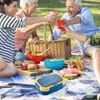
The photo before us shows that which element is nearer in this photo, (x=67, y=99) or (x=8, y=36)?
(x=67, y=99)

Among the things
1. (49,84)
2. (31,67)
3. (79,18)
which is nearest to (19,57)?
(31,67)

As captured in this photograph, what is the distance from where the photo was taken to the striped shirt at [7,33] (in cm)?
464

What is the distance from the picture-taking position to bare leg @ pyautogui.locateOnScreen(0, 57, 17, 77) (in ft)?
14.8

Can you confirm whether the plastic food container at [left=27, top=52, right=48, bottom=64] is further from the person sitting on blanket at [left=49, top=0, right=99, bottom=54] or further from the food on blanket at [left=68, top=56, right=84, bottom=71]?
the person sitting on blanket at [left=49, top=0, right=99, bottom=54]

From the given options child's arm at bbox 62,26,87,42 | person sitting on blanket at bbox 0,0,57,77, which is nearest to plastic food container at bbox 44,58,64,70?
person sitting on blanket at bbox 0,0,57,77

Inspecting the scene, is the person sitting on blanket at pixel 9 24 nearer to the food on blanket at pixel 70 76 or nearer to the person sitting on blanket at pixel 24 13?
the food on blanket at pixel 70 76

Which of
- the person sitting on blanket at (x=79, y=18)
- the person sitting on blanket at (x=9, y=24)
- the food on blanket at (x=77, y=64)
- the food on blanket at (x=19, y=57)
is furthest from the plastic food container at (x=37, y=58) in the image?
the person sitting on blanket at (x=79, y=18)

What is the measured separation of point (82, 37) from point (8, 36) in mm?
1007

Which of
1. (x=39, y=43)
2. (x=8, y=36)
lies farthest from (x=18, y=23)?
(x=39, y=43)

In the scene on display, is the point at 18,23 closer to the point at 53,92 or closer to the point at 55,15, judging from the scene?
the point at 55,15

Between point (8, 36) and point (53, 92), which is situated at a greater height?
point (8, 36)

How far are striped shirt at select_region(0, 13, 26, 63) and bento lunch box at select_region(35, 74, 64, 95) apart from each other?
855mm

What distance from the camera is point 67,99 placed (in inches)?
151

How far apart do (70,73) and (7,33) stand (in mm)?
904
